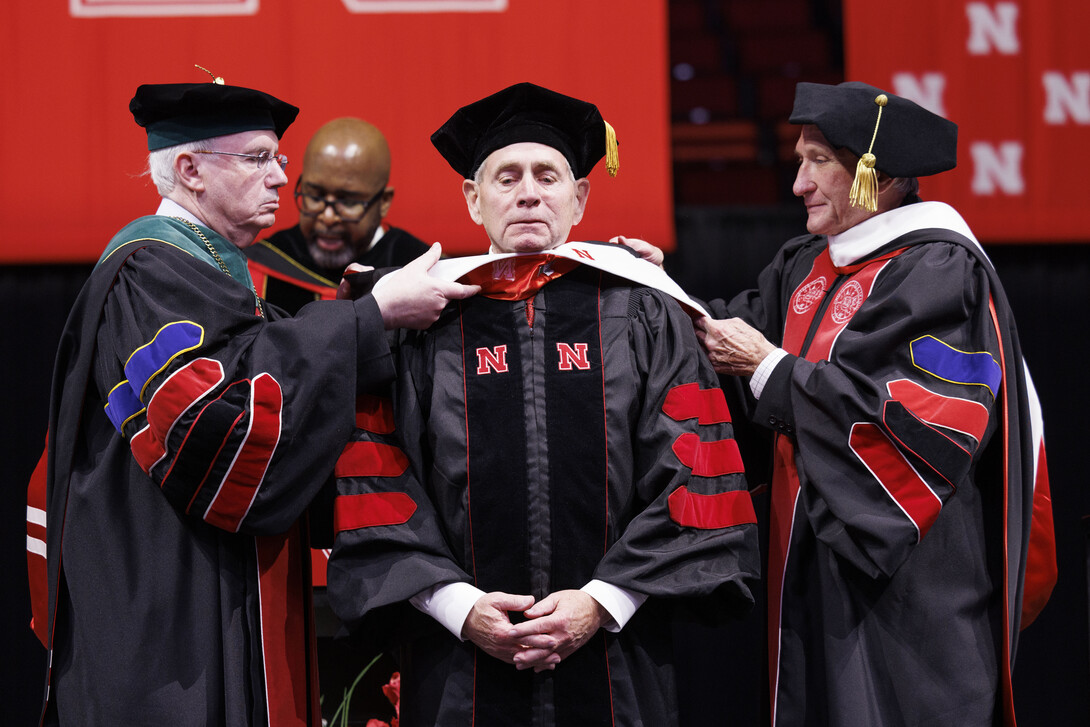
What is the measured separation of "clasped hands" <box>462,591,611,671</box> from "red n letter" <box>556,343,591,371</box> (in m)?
0.46

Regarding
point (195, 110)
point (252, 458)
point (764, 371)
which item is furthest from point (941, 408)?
point (195, 110)

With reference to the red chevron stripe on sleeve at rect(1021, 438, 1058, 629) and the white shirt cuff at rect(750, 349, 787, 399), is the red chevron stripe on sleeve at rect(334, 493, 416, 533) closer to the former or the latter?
the white shirt cuff at rect(750, 349, 787, 399)

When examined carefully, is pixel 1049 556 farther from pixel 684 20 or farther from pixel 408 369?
pixel 684 20

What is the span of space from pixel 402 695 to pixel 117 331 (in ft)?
3.17

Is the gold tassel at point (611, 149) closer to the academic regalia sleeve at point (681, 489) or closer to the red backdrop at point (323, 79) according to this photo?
the academic regalia sleeve at point (681, 489)

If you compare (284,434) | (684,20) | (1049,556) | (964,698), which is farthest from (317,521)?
(684,20)

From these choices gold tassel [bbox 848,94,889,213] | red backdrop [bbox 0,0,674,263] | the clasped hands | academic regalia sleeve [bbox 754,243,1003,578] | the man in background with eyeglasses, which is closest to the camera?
the clasped hands

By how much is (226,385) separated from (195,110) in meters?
0.69

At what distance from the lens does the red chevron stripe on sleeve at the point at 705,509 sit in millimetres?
2156

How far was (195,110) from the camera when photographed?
241 cm

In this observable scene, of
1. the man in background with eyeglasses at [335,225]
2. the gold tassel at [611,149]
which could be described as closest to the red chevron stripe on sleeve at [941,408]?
the gold tassel at [611,149]

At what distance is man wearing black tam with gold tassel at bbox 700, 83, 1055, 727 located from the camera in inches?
92.0

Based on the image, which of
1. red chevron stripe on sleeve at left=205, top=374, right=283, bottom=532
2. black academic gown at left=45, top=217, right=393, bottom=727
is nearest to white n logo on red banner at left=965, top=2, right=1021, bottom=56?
black academic gown at left=45, top=217, right=393, bottom=727

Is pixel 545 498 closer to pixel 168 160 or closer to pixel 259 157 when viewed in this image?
pixel 259 157
